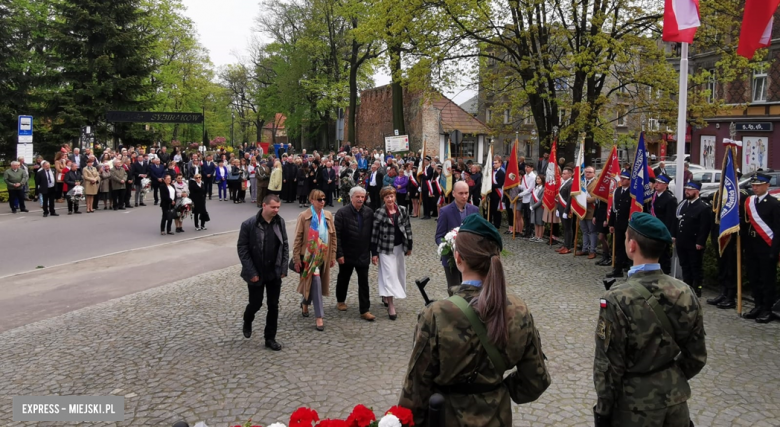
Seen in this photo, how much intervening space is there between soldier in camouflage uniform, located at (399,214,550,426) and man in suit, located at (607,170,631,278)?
367 inches

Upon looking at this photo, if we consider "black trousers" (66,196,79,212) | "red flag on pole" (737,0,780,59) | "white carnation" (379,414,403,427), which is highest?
"red flag on pole" (737,0,780,59)

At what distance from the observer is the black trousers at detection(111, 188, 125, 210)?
71.9 ft

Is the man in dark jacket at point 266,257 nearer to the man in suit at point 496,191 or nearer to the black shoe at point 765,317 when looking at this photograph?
the black shoe at point 765,317

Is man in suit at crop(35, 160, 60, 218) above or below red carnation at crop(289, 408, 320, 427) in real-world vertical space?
above

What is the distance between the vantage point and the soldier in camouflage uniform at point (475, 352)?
295cm

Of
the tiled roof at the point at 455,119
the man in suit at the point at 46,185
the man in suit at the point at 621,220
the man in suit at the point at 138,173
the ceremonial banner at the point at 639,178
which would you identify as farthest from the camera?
the tiled roof at the point at 455,119

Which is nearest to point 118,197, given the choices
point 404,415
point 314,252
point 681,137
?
point 314,252

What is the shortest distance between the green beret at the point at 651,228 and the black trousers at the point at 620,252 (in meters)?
8.77

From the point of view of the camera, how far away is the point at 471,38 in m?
21.0

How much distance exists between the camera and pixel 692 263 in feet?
33.9

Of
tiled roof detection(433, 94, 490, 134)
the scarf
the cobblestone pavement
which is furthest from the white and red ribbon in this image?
tiled roof detection(433, 94, 490, 134)

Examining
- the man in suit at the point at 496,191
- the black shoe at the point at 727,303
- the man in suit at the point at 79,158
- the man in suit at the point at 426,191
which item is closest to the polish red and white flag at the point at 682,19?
the black shoe at the point at 727,303

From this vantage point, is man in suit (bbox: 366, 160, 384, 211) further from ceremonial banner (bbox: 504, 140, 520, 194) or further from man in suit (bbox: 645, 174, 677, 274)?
man in suit (bbox: 645, 174, 677, 274)

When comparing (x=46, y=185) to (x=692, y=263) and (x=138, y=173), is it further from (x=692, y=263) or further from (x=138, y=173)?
(x=692, y=263)
